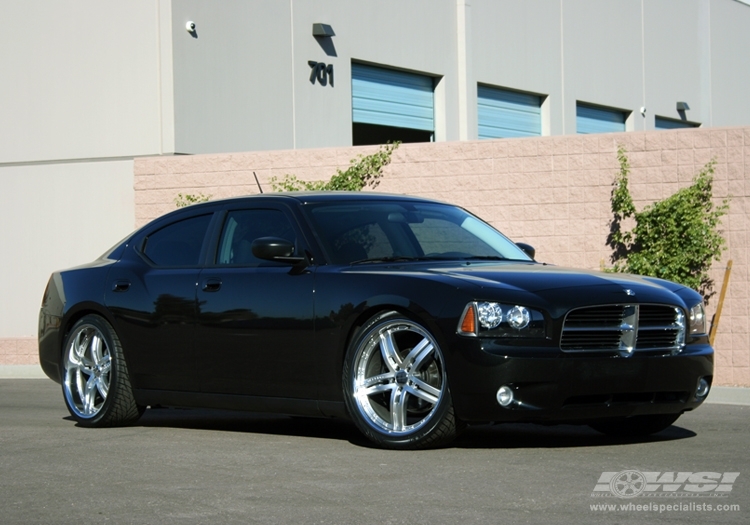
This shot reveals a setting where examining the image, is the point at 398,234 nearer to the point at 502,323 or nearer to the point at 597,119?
the point at 502,323

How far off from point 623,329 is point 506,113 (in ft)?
58.7

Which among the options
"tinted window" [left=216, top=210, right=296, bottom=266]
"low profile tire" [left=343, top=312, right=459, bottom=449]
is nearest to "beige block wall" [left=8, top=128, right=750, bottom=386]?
"tinted window" [left=216, top=210, right=296, bottom=266]

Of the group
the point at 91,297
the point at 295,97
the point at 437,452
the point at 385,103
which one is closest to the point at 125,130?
the point at 295,97

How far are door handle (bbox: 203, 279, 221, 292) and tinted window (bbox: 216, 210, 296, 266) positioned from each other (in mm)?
174

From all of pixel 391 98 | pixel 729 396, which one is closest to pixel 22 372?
pixel 729 396

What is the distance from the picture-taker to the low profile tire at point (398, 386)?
23.5 feet

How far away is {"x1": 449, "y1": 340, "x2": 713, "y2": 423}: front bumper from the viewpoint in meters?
6.96

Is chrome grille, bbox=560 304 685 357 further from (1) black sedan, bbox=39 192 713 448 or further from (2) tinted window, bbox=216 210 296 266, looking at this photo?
(2) tinted window, bbox=216 210 296 266

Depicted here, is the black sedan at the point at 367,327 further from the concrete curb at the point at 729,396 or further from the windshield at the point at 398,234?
the concrete curb at the point at 729,396

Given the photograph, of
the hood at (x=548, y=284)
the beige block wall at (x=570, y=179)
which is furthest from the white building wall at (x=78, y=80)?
the hood at (x=548, y=284)

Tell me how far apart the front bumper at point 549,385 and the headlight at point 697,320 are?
54 cm

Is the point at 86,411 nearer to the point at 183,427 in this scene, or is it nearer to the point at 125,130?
the point at 183,427

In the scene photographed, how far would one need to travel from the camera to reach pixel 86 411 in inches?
363

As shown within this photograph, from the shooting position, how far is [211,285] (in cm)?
846
